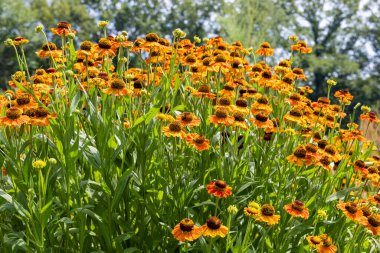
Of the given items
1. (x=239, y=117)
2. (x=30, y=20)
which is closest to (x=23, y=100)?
(x=239, y=117)

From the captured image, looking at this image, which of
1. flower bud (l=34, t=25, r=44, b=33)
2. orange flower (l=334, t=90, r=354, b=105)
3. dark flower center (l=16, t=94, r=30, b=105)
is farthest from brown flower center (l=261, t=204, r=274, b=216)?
flower bud (l=34, t=25, r=44, b=33)

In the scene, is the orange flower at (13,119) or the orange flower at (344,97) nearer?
the orange flower at (13,119)

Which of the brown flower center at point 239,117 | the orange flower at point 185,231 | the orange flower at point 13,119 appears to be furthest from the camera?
the brown flower center at point 239,117

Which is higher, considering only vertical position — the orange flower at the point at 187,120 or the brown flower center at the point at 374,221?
the orange flower at the point at 187,120

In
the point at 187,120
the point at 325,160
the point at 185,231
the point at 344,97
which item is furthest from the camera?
the point at 344,97

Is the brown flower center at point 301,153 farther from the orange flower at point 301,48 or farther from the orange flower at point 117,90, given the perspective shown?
the orange flower at point 301,48

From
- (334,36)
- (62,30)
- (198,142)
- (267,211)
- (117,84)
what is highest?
(62,30)

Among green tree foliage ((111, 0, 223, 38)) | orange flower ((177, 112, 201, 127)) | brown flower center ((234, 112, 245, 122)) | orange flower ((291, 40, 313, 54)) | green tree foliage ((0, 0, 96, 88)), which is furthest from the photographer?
green tree foliage ((111, 0, 223, 38))

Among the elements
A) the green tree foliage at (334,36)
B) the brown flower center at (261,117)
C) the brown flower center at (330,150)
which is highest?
the brown flower center at (261,117)

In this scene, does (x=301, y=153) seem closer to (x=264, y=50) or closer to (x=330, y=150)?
(x=330, y=150)

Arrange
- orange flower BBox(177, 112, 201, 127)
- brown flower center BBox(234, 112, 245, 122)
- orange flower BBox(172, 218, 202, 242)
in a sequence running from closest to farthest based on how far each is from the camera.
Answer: orange flower BBox(172, 218, 202, 242) → orange flower BBox(177, 112, 201, 127) → brown flower center BBox(234, 112, 245, 122)

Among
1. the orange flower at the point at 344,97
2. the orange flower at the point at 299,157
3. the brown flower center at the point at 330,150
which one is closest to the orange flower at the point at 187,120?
the orange flower at the point at 299,157

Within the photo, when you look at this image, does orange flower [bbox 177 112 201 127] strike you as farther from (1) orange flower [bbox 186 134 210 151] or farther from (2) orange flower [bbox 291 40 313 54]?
(2) orange flower [bbox 291 40 313 54]

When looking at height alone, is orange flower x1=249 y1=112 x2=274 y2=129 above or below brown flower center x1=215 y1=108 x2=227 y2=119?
below
